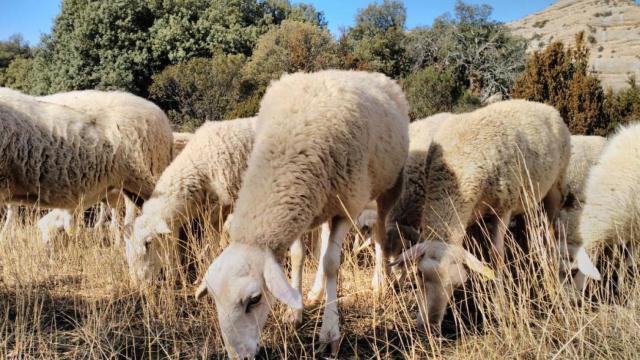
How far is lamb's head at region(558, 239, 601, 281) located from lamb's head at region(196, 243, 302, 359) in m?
2.06

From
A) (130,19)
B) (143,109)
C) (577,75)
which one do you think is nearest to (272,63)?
(130,19)

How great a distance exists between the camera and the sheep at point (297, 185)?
287 cm

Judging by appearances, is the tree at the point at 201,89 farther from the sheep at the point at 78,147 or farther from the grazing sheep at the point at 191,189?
the grazing sheep at the point at 191,189

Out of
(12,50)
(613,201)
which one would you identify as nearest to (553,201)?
(613,201)

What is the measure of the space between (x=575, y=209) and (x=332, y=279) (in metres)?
2.93

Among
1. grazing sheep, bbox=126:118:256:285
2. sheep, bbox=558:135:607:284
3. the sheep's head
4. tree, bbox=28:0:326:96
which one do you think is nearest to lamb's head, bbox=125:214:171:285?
grazing sheep, bbox=126:118:256:285

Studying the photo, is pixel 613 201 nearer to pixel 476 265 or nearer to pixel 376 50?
pixel 476 265

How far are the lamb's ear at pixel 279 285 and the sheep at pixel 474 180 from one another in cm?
114

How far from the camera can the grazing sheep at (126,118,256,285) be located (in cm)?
484

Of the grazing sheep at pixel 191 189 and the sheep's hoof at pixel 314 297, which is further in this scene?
the grazing sheep at pixel 191 189

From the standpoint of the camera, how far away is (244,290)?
9.28 feet

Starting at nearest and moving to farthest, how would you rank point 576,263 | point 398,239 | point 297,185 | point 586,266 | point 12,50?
point 297,185
point 586,266
point 576,263
point 398,239
point 12,50

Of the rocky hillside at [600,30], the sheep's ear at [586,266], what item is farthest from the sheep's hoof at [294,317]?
the rocky hillside at [600,30]

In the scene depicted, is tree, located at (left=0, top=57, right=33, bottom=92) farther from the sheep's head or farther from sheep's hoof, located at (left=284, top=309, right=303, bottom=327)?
sheep's hoof, located at (left=284, top=309, right=303, bottom=327)
